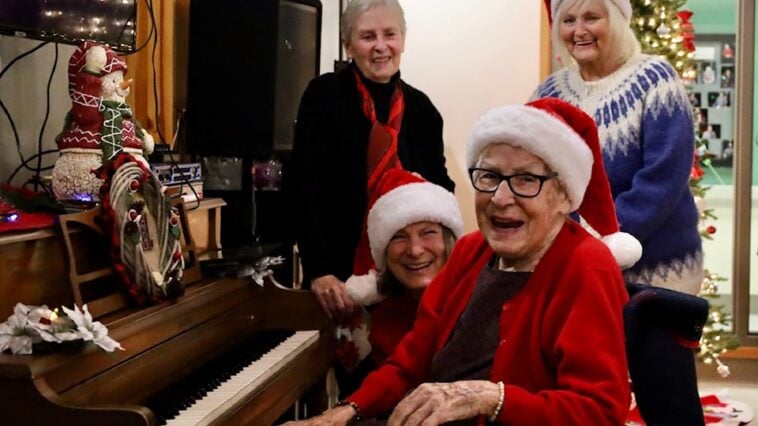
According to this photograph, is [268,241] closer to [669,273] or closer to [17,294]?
[669,273]

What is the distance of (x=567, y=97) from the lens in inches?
99.7

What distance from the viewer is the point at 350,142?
2758 millimetres

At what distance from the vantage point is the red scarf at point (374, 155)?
8.92ft

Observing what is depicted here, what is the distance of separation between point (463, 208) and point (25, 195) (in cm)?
343

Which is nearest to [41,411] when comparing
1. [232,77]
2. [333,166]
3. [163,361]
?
[163,361]

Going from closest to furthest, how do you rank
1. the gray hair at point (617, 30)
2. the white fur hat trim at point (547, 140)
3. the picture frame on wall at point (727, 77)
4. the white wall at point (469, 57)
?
1. the white fur hat trim at point (547, 140)
2. the gray hair at point (617, 30)
3. the white wall at point (469, 57)
4. the picture frame on wall at point (727, 77)

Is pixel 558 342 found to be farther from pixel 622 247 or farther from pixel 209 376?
pixel 209 376

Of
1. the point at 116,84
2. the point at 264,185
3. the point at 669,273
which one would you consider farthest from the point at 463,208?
the point at 116,84

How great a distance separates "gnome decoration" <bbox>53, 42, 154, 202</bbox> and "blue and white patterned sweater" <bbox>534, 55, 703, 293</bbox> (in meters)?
1.22

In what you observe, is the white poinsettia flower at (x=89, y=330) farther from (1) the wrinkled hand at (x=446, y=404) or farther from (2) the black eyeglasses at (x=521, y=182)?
(2) the black eyeglasses at (x=521, y=182)

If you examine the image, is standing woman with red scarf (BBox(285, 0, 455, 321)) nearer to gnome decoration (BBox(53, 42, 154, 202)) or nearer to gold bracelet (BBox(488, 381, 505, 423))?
gnome decoration (BBox(53, 42, 154, 202))

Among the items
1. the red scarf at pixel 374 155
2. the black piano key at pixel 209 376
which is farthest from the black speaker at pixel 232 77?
the black piano key at pixel 209 376

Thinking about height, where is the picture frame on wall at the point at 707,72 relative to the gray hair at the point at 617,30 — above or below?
above

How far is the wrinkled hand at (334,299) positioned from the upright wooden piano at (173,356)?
29 mm
